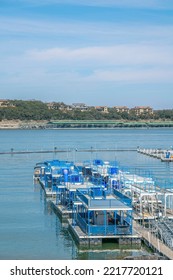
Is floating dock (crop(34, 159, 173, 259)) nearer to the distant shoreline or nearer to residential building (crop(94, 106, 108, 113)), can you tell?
the distant shoreline

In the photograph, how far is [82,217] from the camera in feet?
51.2

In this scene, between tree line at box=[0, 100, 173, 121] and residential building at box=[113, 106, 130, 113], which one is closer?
tree line at box=[0, 100, 173, 121]

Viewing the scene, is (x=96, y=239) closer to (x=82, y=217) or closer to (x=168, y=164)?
(x=82, y=217)

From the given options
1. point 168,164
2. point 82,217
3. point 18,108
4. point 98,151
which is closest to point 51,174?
point 82,217

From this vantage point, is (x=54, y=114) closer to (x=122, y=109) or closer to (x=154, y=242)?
(x=122, y=109)

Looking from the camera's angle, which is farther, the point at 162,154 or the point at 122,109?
the point at 122,109

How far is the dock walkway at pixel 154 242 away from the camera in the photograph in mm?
12075

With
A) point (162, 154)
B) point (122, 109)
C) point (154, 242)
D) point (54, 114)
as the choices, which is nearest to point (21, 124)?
point (54, 114)

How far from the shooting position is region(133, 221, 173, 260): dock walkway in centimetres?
1207

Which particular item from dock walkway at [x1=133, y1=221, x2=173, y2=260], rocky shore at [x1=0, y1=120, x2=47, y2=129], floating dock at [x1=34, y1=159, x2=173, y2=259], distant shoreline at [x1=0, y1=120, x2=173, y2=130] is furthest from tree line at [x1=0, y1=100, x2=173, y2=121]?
dock walkway at [x1=133, y1=221, x2=173, y2=260]

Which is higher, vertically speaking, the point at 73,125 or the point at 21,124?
the point at 21,124

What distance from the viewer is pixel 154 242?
525 inches

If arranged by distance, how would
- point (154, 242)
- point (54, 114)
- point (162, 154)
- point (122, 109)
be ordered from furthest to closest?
point (122, 109)
point (54, 114)
point (162, 154)
point (154, 242)
